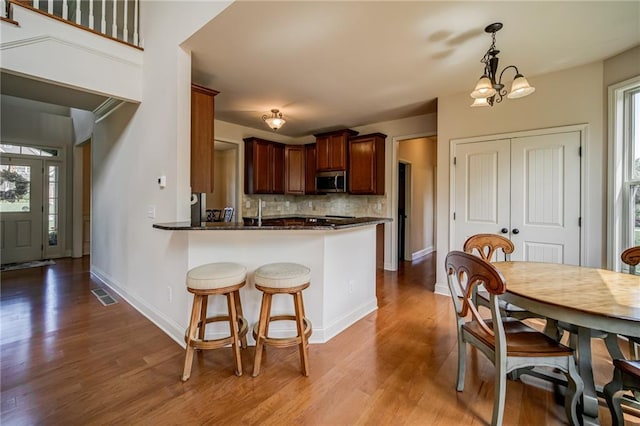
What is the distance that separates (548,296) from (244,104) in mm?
4012

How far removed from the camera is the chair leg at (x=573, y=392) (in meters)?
1.45

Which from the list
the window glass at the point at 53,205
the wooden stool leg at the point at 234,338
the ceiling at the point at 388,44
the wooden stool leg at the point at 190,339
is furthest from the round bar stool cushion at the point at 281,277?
the window glass at the point at 53,205

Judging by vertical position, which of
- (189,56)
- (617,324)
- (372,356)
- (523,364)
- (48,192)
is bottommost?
(372,356)

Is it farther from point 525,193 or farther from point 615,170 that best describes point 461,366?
point 615,170

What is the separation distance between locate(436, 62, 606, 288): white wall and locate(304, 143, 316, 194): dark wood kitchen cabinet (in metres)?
2.67

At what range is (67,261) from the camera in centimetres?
536

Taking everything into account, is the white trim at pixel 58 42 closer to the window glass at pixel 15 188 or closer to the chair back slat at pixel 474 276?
the chair back slat at pixel 474 276

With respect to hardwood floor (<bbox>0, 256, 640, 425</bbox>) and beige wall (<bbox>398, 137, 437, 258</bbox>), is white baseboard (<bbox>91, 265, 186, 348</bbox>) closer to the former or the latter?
hardwood floor (<bbox>0, 256, 640, 425</bbox>)

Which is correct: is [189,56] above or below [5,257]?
above

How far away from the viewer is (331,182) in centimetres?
524

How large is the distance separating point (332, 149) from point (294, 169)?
940mm

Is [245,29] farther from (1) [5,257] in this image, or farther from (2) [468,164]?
(1) [5,257]

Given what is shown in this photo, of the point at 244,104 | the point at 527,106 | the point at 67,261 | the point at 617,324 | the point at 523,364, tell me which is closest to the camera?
the point at 617,324

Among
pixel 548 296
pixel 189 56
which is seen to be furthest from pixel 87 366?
pixel 548 296
